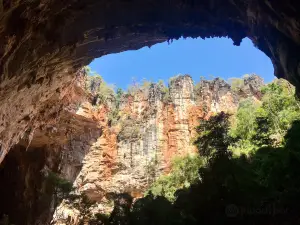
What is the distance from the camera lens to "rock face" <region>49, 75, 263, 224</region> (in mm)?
25656

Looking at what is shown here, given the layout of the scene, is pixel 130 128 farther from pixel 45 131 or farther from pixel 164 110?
pixel 45 131

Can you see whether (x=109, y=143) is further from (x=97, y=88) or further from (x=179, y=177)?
(x=179, y=177)

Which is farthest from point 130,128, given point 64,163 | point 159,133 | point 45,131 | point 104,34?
point 104,34

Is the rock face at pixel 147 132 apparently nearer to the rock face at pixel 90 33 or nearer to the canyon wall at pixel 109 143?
the canyon wall at pixel 109 143

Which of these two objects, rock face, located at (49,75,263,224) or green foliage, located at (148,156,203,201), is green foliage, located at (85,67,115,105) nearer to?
rock face, located at (49,75,263,224)

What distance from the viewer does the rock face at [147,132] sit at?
25.7 meters

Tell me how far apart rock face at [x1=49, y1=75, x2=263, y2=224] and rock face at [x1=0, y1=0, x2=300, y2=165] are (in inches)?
414

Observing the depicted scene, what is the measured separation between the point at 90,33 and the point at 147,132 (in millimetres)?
18986

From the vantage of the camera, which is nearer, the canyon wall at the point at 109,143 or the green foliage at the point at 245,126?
the canyon wall at the point at 109,143

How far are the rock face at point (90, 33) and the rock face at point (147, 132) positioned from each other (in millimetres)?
10509

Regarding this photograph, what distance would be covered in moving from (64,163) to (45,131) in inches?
212

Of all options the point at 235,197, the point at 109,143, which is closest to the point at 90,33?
the point at 235,197

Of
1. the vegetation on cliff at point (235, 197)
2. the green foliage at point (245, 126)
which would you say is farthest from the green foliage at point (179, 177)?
the vegetation on cliff at point (235, 197)

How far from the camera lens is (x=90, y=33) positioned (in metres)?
10.8
